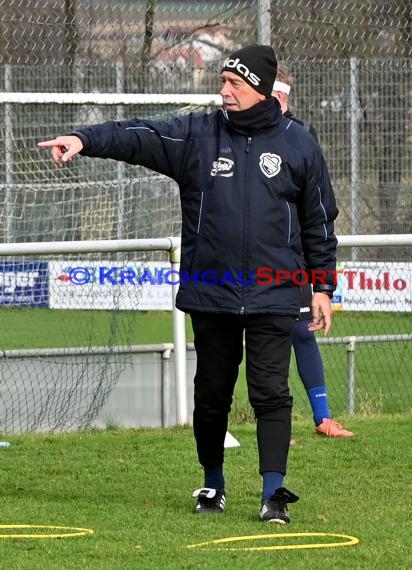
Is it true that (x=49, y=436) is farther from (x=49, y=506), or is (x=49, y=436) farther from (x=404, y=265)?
(x=404, y=265)

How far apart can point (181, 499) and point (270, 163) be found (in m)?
1.66

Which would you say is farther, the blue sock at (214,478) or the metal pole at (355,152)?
the metal pole at (355,152)

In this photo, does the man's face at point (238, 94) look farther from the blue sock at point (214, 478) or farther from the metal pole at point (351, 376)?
the metal pole at point (351, 376)

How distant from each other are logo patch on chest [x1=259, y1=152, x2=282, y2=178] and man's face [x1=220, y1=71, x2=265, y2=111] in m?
0.22

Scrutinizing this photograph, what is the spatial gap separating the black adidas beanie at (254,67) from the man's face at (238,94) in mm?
19

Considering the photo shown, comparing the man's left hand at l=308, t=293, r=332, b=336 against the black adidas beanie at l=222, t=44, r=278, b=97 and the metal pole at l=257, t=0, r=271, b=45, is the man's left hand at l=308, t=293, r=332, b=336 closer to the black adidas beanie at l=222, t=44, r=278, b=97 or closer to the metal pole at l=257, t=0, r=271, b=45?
the black adidas beanie at l=222, t=44, r=278, b=97

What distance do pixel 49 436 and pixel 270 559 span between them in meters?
3.58

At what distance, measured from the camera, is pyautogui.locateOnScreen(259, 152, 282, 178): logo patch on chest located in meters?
5.88

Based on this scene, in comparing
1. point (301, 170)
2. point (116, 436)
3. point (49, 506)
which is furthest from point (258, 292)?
point (116, 436)

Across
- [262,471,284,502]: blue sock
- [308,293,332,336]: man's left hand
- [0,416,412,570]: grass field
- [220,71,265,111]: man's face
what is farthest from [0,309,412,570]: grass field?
[220,71,265,111]: man's face

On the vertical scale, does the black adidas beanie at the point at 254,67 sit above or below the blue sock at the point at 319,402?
above

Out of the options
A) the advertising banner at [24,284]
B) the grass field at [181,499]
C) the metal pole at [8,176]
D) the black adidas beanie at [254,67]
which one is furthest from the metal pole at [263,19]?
the black adidas beanie at [254,67]

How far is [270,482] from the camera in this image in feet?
19.6

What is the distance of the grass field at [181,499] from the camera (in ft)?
17.0
